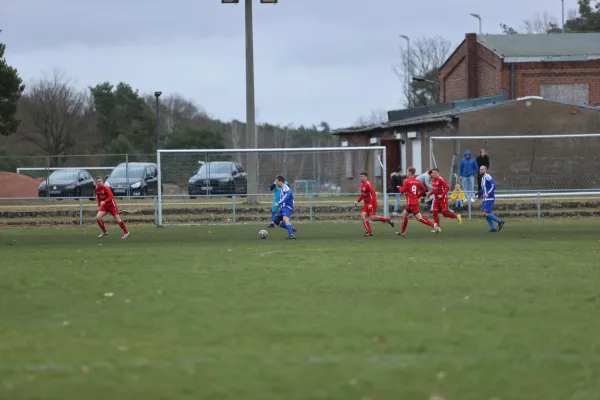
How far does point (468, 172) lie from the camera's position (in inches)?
1278

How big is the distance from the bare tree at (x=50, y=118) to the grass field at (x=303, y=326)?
5013 centimetres

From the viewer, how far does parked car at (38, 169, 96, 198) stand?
36.1 meters

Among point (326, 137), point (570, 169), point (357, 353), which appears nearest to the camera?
point (357, 353)

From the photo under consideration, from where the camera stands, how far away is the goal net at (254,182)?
32688 millimetres

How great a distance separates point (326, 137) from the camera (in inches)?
3639

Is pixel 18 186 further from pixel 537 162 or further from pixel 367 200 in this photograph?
pixel 537 162

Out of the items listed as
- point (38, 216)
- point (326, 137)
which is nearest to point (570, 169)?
point (38, 216)

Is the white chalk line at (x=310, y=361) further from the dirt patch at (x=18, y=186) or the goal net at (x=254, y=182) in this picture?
the dirt patch at (x=18, y=186)

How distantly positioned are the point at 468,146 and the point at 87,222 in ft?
49.9

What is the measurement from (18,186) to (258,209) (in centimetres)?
1094

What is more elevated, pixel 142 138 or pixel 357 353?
pixel 142 138

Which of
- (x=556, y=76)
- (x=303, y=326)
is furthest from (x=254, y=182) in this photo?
(x=303, y=326)

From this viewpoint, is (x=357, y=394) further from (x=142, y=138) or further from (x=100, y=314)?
(x=142, y=138)

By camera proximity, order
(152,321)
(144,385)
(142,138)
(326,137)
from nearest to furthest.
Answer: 1. (144,385)
2. (152,321)
3. (142,138)
4. (326,137)
